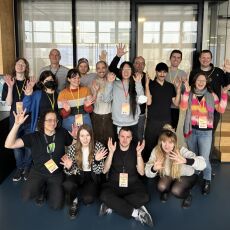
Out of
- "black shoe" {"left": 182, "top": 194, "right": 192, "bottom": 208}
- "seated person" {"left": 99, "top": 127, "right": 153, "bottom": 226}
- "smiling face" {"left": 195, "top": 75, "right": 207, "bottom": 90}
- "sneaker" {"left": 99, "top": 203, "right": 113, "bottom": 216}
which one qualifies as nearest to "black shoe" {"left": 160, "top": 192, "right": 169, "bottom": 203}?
"black shoe" {"left": 182, "top": 194, "right": 192, "bottom": 208}

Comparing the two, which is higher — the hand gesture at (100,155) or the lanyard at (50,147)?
the lanyard at (50,147)

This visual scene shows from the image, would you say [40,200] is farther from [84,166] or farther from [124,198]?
[124,198]

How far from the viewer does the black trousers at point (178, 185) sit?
9.29 ft

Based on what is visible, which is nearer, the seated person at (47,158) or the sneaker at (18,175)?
the seated person at (47,158)

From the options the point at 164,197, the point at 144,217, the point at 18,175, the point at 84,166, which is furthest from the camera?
the point at 18,175

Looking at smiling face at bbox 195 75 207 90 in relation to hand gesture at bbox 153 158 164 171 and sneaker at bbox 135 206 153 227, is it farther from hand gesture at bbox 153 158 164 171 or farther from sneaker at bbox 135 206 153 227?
sneaker at bbox 135 206 153 227

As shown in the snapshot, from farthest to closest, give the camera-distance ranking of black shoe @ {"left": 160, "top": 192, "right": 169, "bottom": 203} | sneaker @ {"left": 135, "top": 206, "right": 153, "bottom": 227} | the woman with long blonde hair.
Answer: black shoe @ {"left": 160, "top": 192, "right": 169, "bottom": 203}, the woman with long blonde hair, sneaker @ {"left": 135, "top": 206, "right": 153, "bottom": 227}

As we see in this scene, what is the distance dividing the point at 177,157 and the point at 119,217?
76 centimetres

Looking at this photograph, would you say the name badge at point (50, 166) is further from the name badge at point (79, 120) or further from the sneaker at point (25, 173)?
the sneaker at point (25, 173)

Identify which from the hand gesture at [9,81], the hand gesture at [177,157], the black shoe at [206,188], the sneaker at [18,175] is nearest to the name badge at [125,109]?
the hand gesture at [177,157]

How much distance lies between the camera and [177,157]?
2.71 meters

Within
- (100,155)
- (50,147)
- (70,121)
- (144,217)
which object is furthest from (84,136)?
(144,217)

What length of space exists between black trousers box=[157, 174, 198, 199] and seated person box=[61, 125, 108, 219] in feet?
2.08

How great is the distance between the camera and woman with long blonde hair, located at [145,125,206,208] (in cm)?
277
